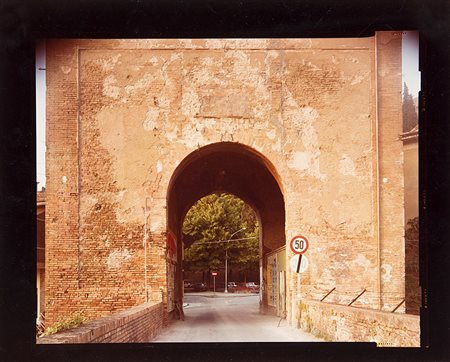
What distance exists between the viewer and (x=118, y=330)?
8.86 meters

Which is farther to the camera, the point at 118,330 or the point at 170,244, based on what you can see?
the point at 170,244

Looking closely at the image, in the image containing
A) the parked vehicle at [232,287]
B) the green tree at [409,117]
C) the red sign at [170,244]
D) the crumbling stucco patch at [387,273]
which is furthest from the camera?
the parked vehicle at [232,287]

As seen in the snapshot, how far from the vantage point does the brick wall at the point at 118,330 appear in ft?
22.2

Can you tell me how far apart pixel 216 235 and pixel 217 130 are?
3488 centimetres

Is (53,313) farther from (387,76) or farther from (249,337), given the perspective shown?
(387,76)

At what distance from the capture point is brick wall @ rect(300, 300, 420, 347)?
834 centimetres

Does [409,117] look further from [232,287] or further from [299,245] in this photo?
[232,287]

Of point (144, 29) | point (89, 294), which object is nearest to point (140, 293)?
point (89, 294)

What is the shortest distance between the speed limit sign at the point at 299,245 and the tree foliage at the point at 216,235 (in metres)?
35.5

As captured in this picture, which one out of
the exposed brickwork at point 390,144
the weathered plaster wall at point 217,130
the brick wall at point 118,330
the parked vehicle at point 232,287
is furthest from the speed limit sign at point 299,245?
the parked vehicle at point 232,287

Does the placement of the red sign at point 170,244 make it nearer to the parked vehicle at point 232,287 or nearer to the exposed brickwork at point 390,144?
the exposed brickwork at point 390,144

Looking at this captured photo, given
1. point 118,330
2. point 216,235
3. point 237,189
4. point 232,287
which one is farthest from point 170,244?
point 232,287

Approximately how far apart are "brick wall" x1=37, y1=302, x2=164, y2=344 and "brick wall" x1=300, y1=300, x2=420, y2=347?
144 inches

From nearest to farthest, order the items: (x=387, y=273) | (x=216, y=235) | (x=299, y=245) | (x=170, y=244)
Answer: (x=299, y=245) < (x=387, y=273) < (x=170, y=244) < (x=216, y=235)
